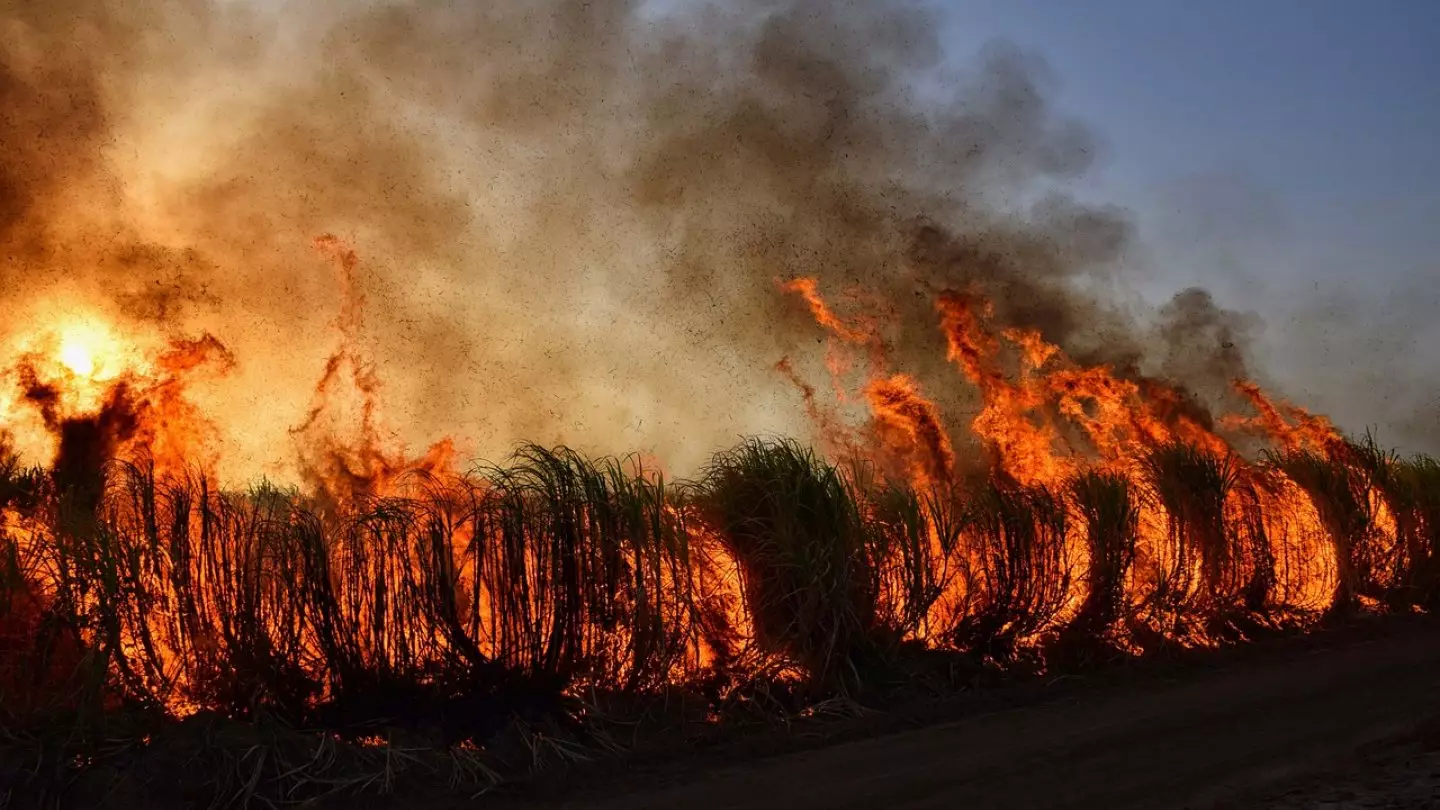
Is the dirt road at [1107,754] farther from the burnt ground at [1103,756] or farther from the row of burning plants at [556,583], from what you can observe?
the row of burning plants at [556,583]

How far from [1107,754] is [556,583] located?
377 cm

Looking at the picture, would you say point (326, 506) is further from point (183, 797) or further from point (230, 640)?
point (183, 797)

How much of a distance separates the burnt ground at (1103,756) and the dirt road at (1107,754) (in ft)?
0.04

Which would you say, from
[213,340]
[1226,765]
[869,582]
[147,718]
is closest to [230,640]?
[147,718]

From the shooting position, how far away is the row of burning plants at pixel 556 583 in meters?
6.57

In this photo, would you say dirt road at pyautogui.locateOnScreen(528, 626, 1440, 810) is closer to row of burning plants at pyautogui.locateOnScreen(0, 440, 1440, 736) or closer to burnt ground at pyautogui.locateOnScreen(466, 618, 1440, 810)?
burnt ground at pyautogui.locateOnScreen(466, 618, 1440, 810)

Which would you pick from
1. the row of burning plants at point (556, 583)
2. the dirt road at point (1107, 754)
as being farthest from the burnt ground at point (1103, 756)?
the row of burning plants at point (556, 583)

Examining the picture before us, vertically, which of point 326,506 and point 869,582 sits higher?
point 326,506

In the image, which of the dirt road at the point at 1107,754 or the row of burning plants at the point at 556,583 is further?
the row of burning plants at the point at 556,583

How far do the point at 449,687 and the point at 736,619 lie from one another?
2.22 meters

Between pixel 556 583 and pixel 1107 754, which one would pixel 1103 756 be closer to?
pixel 1107 754

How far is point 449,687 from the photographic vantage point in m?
7.12

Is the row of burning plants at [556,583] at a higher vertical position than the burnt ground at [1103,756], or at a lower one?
higher

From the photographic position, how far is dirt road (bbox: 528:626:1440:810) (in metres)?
6.00
